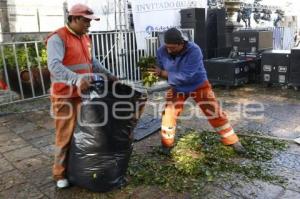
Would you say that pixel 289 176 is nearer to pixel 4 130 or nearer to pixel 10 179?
pixel 10 179

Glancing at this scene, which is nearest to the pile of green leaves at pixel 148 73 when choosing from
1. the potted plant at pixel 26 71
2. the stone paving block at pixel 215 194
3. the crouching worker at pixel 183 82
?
the crouching worker at pixel 183 82

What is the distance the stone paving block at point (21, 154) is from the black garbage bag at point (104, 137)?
1310 mm

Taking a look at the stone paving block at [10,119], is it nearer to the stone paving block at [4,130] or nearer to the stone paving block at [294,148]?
the stone paving block at [4,130]

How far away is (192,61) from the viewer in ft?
12.2

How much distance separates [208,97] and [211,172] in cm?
89

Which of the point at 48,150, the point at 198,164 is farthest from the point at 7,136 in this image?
the point at 198,164

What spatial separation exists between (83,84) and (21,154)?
6.78 feet

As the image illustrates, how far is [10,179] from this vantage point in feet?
11.9

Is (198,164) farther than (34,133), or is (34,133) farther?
(34,133)

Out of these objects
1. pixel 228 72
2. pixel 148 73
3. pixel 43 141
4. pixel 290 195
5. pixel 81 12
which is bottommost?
pixel 290 195

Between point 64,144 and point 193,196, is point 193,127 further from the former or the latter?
point 64,144

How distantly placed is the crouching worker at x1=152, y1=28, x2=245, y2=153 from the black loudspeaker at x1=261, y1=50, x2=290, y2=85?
434cm

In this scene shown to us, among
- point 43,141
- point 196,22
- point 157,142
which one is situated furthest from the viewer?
point 196,22

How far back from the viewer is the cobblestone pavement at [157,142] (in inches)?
128
